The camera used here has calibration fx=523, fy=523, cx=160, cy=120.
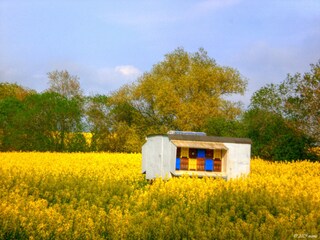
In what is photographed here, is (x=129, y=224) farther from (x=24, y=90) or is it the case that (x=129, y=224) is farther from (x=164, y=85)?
(x=24, y=90)

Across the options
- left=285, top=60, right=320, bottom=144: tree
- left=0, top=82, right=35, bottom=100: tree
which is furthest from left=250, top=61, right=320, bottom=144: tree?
left=0, top=82, right=35, bottom=100: tree

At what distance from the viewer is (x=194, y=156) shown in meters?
24.1

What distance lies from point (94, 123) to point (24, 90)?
107ft

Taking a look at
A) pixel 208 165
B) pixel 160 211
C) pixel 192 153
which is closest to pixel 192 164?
pixel 192 153

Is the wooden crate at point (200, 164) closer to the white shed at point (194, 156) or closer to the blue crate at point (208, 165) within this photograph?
the white shed at point (194, 156)

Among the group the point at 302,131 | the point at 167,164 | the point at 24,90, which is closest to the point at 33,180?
the point at 167,164

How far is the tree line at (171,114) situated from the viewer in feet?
→ 124

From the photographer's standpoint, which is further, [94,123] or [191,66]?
[191,66]

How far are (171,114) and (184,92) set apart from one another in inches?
107

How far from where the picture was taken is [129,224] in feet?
37.2

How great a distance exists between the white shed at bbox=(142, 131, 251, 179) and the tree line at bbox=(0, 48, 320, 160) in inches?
498

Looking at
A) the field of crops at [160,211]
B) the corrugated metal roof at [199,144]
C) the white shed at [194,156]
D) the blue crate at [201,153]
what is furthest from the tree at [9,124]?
the corrugated metal roof at [199,144]

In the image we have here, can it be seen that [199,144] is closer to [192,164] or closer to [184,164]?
[192,164]

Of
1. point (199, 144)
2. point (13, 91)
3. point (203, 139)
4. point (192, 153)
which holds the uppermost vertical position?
point (13, 91)
